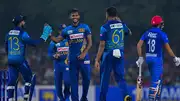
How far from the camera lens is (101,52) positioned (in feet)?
39.4

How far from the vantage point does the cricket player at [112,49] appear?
12.0 m

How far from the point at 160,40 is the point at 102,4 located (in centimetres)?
779

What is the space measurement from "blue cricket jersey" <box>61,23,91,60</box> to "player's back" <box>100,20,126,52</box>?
53 centimetres

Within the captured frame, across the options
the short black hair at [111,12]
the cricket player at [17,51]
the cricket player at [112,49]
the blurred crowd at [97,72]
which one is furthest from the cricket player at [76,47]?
the blurred crowd at [97,72]

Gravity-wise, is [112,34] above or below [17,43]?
above

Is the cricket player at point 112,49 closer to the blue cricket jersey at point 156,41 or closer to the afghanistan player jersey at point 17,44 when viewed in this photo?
the blue cricket jersey at point 156,41

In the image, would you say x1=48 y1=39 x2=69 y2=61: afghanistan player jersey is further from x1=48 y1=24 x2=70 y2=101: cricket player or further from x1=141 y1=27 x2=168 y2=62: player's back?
x1=141 y1=27 x2=168 y2=62: player's back

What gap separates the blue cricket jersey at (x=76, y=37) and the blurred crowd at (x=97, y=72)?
5391 mm

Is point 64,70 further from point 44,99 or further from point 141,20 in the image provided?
point 141,20

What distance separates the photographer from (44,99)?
54.4 ft

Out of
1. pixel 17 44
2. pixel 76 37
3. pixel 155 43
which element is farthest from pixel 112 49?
pixel 17 44

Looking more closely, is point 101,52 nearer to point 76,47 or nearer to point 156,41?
point 76,47

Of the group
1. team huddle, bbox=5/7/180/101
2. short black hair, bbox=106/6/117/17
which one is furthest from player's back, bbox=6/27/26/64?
short black hair, bbox=106/6/117/17

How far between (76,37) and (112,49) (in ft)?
2.77
